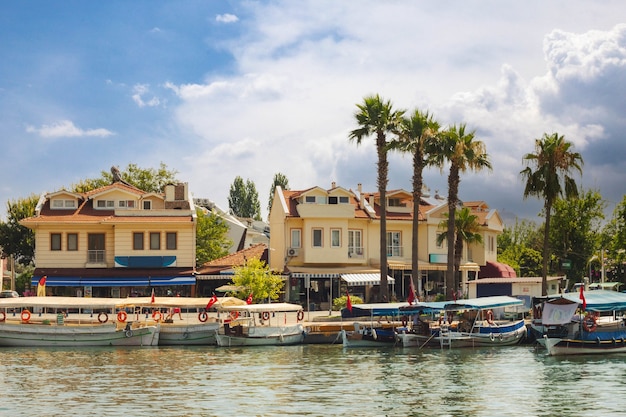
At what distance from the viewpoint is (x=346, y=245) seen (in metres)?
70.2

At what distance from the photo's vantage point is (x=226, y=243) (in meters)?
88.2

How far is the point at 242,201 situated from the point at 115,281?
69599 mm

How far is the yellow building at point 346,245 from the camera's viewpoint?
69.4m

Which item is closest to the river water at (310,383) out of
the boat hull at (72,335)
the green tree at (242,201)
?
the boat hull at (72,335)

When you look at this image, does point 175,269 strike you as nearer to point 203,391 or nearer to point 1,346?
point 1,346

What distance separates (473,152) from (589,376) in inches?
1056

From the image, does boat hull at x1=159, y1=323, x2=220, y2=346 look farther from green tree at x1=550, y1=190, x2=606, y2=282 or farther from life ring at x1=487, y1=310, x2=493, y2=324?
green tree at x1=550, y1=190, x2=606, y2=282

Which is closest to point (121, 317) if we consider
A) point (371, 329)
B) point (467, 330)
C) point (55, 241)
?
point (371, 329)

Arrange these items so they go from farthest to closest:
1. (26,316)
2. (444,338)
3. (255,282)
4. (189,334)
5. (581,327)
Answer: (255,282) → (26,316) → (189,334) → (444,338) → (581,327)

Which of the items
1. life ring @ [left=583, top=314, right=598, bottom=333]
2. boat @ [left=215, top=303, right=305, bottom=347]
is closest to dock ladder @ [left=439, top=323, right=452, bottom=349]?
life ring @ [left=583, top=314, right=598, bottom=333]

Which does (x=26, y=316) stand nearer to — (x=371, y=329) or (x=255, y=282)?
(x=255, y=282)

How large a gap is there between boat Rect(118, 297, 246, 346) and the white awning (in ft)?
39.1

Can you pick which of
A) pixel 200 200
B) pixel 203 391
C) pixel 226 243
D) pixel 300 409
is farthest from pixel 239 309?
pixel 200 200

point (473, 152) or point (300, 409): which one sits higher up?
point (473, 152)
